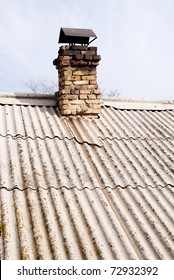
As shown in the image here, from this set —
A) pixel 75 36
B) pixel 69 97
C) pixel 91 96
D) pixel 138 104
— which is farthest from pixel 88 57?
pixel 138 104

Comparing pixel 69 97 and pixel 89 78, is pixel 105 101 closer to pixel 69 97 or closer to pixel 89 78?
pixel 89 78

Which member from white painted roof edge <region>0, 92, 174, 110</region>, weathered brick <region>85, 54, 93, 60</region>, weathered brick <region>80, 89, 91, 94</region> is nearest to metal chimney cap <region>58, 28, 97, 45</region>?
weathered brick <region>85, 54, 93, 60</region>

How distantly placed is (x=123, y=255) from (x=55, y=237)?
2.03 feet

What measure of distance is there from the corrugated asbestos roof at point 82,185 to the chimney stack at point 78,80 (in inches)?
7.9

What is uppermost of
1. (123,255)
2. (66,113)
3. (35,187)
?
(66,113)

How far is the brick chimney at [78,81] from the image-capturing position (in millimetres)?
5137

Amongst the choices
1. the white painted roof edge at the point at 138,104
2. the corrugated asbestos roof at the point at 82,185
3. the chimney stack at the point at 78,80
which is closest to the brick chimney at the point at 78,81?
the chimney stack at the point at 78,80

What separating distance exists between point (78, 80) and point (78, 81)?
20 mm

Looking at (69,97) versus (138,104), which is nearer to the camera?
(69,97)

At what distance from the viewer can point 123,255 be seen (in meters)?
2.69

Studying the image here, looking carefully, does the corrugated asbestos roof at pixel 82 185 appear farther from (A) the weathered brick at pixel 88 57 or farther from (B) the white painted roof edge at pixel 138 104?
(A) the weathered brick at pixel 88 57

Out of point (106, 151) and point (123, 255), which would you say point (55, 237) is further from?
point (106, 151)

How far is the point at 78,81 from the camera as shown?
5250 millimetres
